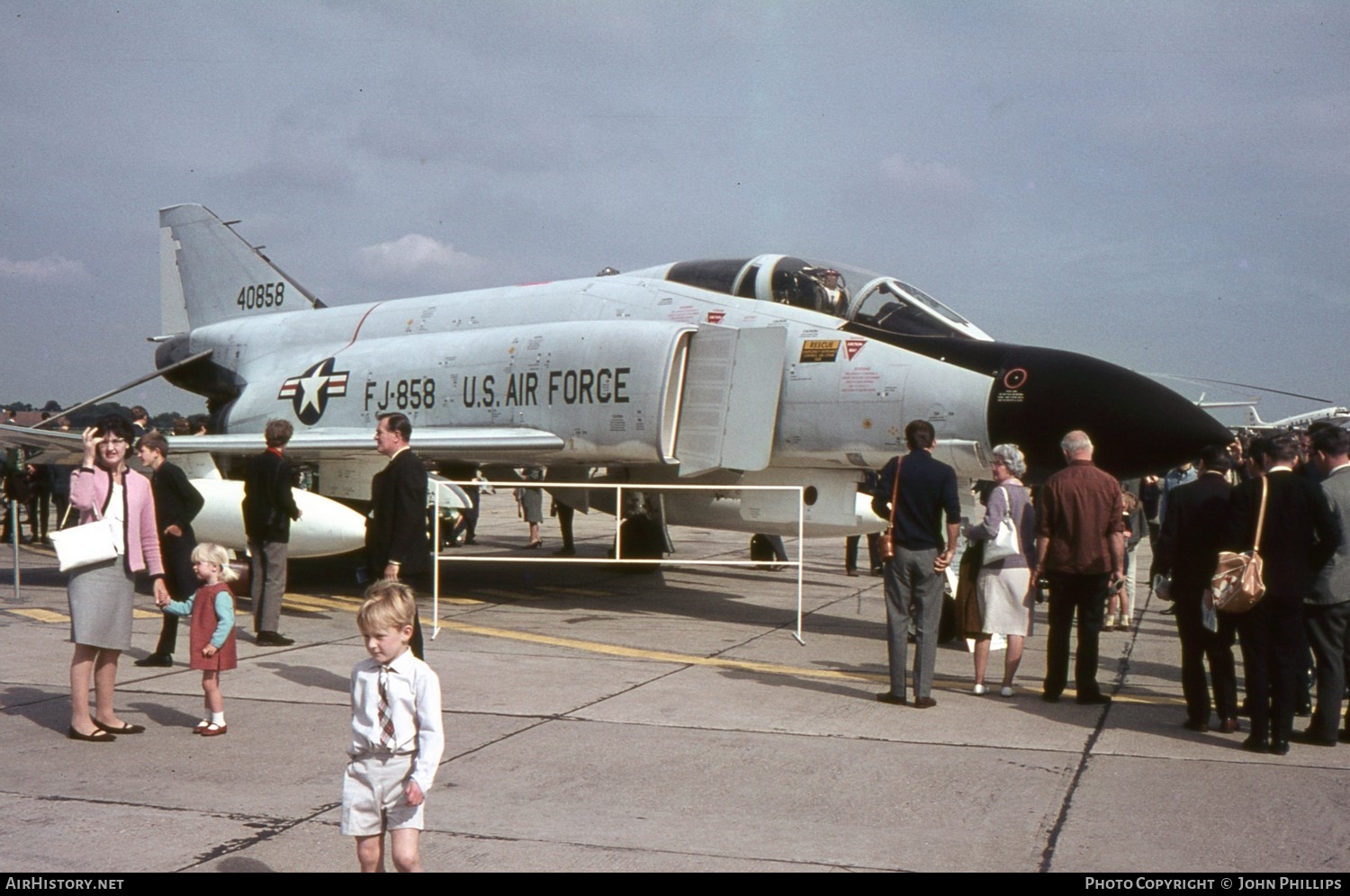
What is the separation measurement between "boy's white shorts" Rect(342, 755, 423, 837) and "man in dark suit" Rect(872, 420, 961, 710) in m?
4.16

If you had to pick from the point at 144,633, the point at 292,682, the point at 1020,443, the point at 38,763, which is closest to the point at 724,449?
the point at 1020,443

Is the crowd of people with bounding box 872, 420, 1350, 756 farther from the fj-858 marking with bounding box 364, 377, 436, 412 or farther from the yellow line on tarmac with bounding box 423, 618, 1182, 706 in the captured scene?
the fj-858 marking with bounding box 364, 377, 436, 412

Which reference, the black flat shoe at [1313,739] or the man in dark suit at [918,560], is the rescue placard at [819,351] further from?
the black flat shoe at [1313,739]

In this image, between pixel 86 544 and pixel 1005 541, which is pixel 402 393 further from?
pixel 1005 541

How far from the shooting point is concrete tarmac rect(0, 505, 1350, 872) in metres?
4.16

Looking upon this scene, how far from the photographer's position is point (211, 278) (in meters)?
19.0

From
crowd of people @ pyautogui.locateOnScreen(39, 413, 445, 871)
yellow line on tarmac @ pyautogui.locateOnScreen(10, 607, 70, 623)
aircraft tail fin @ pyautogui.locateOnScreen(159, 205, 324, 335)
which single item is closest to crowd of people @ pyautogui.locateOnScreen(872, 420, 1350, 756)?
crowd of people @ pyautogui.locateOnScreen(39, 413, 445, 871)

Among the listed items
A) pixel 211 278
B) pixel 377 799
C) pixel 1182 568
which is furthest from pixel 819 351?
pixel 211 278

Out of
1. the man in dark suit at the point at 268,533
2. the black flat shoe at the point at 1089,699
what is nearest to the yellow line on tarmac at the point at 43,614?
the man in dark suit at the point at 268,533

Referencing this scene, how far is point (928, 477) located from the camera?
702 cm

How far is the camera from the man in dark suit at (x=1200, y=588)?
6301mm

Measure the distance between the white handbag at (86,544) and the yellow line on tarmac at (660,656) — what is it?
381cm
